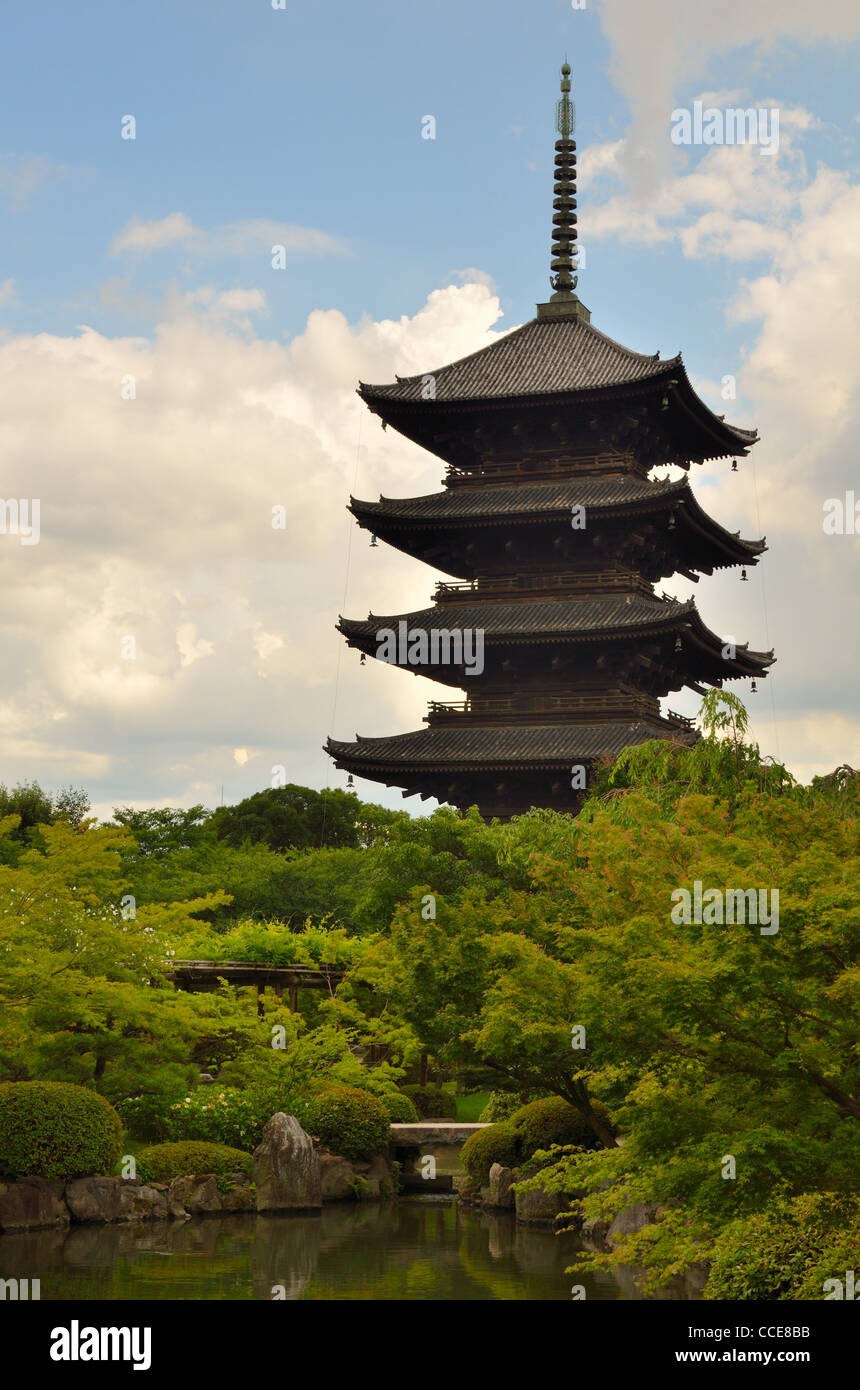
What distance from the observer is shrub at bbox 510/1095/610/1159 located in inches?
906

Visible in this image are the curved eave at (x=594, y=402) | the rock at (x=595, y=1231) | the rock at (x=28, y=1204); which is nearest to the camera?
the rock at (x=595, y=1231)

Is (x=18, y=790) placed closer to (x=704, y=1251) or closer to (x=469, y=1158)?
(x=469, y=1158)

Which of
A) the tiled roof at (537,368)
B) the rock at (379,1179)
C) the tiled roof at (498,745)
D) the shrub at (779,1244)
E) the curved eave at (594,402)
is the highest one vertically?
the tiled roof at (537,368)

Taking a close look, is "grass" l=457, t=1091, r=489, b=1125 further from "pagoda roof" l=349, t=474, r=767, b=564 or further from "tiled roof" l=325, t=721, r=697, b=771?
"pagoda roof" l=349, t=474, r=767, b=564

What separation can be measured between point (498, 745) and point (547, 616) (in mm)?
3222

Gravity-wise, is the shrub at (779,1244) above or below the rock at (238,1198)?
above

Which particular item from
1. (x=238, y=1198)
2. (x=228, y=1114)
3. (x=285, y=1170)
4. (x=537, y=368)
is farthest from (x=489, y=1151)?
(x=537, y=368)

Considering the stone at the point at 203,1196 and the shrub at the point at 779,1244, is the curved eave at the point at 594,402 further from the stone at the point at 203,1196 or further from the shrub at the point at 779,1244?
the shrub at the point at 779,1244

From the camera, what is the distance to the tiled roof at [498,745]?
32.2m

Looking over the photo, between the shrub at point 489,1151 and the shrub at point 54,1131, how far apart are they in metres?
6.30

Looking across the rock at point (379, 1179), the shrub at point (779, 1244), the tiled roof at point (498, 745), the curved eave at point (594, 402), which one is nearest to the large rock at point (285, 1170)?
the rock at point (379, 1179)

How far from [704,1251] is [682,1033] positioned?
169cm

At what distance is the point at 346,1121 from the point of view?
26.0 meters
